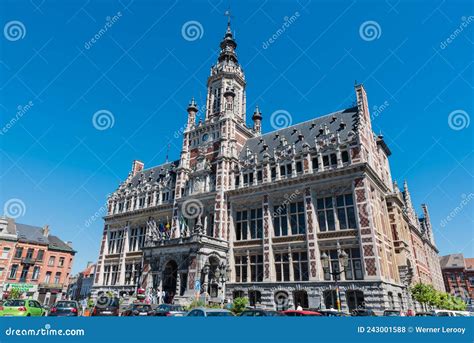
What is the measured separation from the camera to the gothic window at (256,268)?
32.8 metres

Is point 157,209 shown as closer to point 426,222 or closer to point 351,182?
point 351,182

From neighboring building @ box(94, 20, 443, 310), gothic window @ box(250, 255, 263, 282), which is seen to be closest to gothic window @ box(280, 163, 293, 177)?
neighboring building @ box(94, 20, 443, 310)

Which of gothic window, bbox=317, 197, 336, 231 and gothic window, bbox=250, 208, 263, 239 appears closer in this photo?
gothic window, bbox=317, 197, 336, 231

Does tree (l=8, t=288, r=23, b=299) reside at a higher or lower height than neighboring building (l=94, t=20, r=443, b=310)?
lower

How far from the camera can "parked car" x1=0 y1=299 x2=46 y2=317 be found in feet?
59.0

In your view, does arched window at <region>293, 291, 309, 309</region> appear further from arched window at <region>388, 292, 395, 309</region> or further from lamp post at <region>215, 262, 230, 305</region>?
lamp post at <region>215, 262, 230, 305</region>

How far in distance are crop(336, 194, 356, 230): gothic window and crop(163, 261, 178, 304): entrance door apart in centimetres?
1900

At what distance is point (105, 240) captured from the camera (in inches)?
1993

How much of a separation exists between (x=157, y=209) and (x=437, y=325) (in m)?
38.9

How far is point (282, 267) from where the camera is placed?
3133cm

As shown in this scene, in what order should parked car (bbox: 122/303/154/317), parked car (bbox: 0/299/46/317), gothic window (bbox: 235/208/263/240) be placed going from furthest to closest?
gothic window (bbox: 235/208/263/240) → parked car (bbox: 122/303/154/317) → parked car (bbox: 0/299/46/317)

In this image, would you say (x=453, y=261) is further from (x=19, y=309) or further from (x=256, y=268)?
(x=19, y=309)

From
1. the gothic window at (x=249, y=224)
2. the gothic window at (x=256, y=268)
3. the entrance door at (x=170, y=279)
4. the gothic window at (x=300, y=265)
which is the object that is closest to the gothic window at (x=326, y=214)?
the gothic window at (x=300, y=265)

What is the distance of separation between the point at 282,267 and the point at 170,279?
1315cm
